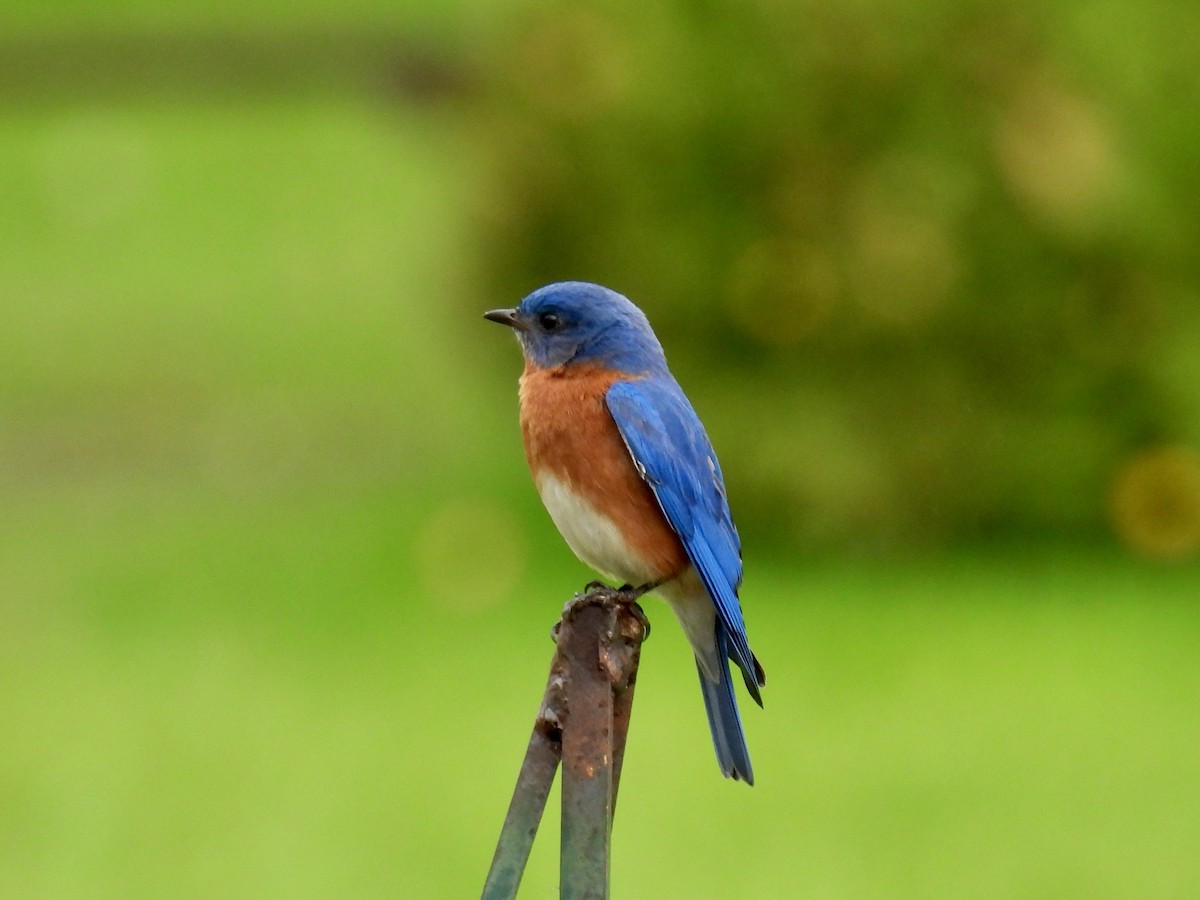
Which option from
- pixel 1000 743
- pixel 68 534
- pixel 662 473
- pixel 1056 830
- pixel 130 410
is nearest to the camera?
pixel 662 473

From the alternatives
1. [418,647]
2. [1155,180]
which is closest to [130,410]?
[418,647]

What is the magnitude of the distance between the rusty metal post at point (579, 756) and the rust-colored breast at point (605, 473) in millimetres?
1454

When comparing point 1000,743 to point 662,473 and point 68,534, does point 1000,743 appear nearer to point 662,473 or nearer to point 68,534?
point 662,473

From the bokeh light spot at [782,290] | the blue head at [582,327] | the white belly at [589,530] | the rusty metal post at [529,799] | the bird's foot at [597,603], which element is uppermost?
the bokeh light spot at [782,290]

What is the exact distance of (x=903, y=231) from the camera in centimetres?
857

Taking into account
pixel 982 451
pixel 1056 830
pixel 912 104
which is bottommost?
pixel 1056 830

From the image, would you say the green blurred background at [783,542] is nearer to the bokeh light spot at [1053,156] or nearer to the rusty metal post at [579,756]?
the bokeh light spot at [1053,156]

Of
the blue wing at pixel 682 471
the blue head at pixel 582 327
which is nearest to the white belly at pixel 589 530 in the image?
the blue wing at pixel 682 471

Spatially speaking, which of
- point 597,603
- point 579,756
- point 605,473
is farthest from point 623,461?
point 579,756

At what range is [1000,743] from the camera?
25.0ft

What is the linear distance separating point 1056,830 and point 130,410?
7.66 metres

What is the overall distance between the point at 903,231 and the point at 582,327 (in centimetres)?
443

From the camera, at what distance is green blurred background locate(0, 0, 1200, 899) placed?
7.02 metres

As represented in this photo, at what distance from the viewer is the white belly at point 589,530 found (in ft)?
13.9
